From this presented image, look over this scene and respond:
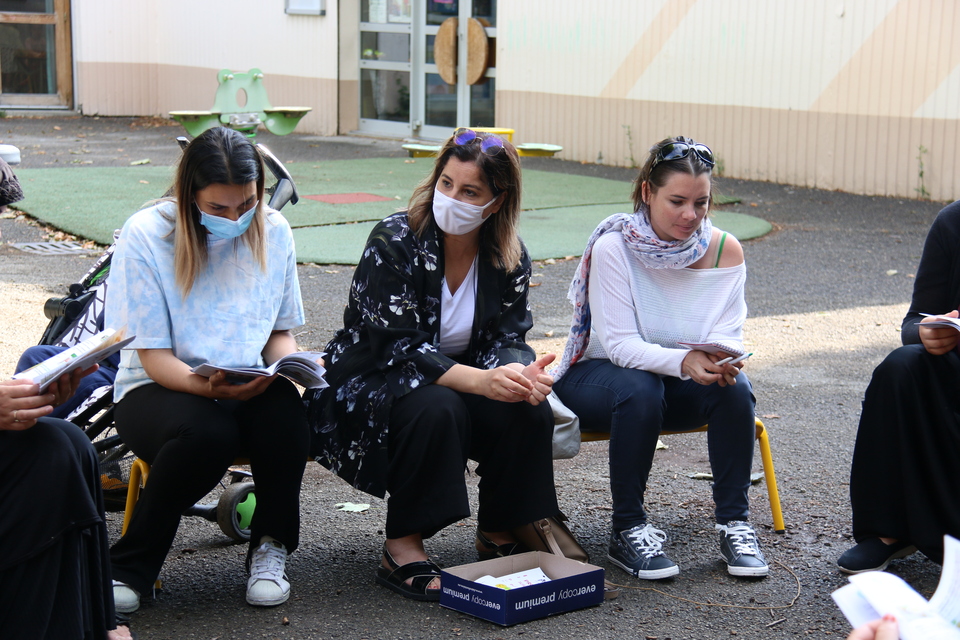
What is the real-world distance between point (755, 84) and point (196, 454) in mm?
10442

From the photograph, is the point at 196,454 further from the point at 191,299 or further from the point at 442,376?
the point at 442,376

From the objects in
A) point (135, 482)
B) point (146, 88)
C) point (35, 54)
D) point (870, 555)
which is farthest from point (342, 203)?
point (35, 54)

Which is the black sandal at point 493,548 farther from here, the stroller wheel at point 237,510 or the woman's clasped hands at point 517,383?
the stroller wheel at point 237,510

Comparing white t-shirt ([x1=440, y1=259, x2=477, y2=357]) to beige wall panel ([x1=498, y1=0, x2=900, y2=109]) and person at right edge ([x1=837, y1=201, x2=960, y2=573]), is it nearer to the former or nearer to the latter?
person at right edge ([x1=837, y1=201, x2=960, y2=573])

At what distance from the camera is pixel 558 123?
14344mm

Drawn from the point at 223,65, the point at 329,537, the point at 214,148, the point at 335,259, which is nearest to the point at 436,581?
the point at 329,537

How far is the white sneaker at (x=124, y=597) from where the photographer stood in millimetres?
2930

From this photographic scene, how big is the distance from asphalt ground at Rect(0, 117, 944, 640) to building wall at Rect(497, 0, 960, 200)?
3838mm

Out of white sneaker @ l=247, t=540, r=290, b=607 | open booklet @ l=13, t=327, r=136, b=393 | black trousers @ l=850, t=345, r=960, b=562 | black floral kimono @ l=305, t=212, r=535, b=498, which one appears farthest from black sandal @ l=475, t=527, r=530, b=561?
open booklet @ l=13, t=327, r=136, b=393

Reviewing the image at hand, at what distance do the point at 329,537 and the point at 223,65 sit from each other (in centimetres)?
1671

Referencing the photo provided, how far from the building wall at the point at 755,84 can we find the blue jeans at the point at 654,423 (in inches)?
332

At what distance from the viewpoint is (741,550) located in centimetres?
331

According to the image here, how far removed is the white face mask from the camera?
3281 millimetres

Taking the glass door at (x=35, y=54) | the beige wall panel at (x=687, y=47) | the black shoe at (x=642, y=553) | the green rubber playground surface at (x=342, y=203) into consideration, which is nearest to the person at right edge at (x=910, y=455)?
the black shoe at (x=642, y=553)
